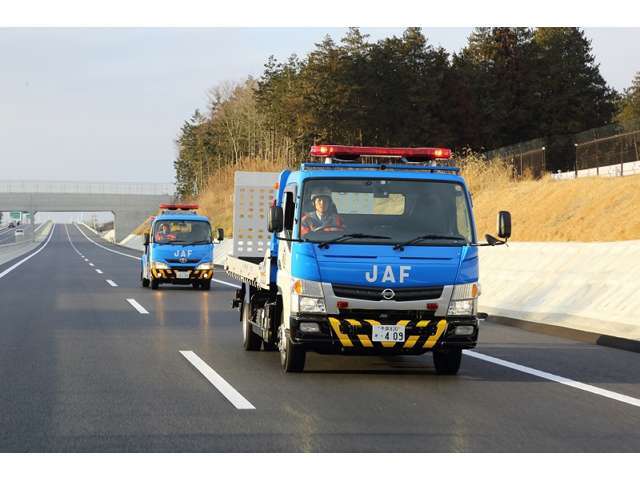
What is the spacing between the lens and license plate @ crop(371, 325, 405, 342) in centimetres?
1016

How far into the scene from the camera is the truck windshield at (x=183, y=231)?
92.2ft

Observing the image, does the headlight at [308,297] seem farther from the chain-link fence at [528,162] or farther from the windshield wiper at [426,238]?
the chain-link fence at [528,162]

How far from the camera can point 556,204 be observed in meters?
35.2

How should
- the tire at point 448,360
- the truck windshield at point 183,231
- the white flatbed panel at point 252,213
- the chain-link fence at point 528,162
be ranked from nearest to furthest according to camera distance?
the tire at point 448,360 → the white flatbed panel at point 252,213 → the truck windshield at point 183,231 → the chain-link fence at point 528,162

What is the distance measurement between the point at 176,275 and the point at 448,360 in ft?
57.4

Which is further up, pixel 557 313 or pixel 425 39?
pixel 425 39

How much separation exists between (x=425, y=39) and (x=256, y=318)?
60783 millimetres

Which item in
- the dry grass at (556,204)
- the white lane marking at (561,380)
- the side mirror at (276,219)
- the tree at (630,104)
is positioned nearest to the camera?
the white lane marking at (561,380)

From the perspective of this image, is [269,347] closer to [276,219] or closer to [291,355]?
[291,355]

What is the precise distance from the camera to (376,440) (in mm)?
7258

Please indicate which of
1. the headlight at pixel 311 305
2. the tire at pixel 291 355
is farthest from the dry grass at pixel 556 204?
the headlight at pixel 311 305

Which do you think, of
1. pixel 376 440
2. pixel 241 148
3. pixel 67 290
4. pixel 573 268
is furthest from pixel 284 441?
pixel 241 148

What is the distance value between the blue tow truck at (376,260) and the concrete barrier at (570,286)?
446 centimetres
